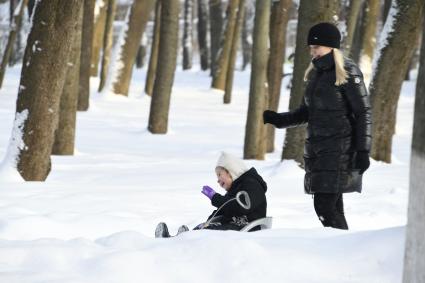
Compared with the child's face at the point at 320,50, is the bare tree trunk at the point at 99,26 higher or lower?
higher

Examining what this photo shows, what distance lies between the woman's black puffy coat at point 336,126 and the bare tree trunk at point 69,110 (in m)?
7.64

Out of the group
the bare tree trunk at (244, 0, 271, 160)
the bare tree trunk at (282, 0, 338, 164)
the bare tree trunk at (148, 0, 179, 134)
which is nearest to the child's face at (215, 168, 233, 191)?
the bare tree trunk at (282, 0, 338, 164)

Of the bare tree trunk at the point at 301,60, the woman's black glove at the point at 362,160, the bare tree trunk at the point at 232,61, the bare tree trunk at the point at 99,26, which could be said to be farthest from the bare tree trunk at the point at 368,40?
the woman's black glove at the point at 362,160

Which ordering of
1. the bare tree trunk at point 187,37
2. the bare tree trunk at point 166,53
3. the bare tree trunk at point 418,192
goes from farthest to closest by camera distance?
1. the bare tree trunk at point 187,37
2. the bare tree trunk at point 166,53
3. the bare tree trunk at point 418,192

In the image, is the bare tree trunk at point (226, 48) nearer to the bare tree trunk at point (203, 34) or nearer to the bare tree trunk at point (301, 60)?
the bare tree trunk at point (203, 34)

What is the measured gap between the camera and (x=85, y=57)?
20.0m

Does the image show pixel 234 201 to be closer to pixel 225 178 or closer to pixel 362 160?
pixel 225 178

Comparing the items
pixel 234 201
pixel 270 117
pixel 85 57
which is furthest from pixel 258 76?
pixel 234 201

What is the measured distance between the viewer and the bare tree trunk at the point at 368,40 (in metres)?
18.4

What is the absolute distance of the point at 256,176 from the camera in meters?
6.14

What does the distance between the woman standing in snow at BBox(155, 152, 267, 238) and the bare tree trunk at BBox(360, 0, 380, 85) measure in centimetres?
1266

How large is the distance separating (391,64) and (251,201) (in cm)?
662

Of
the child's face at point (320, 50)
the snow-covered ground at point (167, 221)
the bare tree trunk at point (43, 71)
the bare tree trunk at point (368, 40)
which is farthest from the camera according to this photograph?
the bare tree trunk at point (368, 40)

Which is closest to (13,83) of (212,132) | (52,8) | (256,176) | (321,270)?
(212,132)
